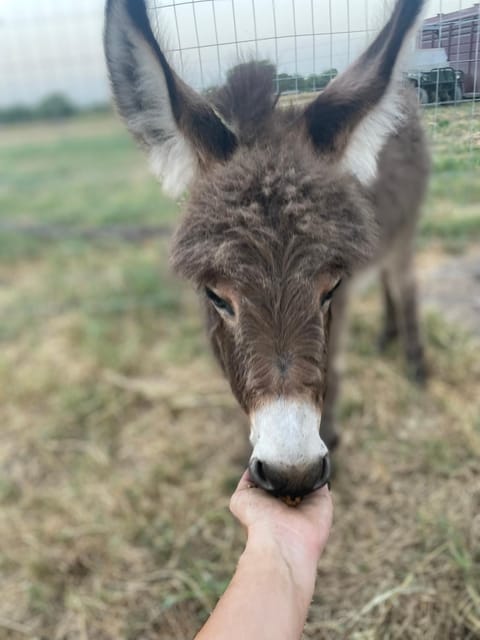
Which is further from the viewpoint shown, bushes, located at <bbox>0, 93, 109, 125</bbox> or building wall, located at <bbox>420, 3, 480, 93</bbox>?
bushes, located at <bbox>0, 93, 109, 125</bbox>

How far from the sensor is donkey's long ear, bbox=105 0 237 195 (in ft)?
5.49

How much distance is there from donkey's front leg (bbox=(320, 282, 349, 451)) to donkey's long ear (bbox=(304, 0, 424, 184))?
3.71ft

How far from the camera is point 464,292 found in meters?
4.21

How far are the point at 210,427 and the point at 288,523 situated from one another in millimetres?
1959

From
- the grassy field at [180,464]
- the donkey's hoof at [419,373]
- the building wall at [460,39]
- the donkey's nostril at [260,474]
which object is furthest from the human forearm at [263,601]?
the donkey's hoof at [419,373]

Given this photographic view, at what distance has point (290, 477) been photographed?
1442 millimetres

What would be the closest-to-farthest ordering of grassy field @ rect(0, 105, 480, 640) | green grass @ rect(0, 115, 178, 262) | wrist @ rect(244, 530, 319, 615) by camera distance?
wrist @ rect(244, 530, 319, 615) → grassy field @ rect(0, 105, 480, 640) → green grass @ rect(0, 115, 178, 262)

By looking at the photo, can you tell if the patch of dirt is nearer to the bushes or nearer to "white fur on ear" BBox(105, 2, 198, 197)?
"white fur on ear" BBox(105, 2, 198, 197)

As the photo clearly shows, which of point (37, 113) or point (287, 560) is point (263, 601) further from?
point (37, 113)

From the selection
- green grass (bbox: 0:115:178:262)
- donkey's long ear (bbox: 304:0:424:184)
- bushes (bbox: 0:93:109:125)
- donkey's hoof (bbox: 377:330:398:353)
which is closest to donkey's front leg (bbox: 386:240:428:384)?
donkey's hoof (bbox: 377:330:398:353)

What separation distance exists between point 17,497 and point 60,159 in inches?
373

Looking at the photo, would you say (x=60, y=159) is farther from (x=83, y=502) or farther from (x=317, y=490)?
(x=317, y=490)

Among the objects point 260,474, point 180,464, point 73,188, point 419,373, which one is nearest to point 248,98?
point 260,474

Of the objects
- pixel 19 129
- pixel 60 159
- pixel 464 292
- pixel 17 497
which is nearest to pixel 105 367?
pixel 17 497
